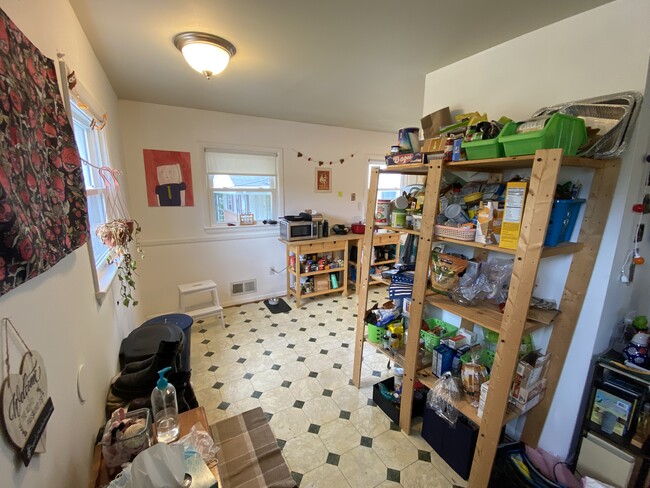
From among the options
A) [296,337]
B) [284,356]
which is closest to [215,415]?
[284,356]

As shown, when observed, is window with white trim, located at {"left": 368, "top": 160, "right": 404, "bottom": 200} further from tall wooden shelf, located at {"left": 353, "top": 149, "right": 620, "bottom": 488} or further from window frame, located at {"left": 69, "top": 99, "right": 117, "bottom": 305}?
window frame, located at {"left": 69, "top": 99, "right": 117, "bottom": 305}

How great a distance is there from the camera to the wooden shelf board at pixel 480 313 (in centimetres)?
131

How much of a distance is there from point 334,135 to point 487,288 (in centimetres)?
317

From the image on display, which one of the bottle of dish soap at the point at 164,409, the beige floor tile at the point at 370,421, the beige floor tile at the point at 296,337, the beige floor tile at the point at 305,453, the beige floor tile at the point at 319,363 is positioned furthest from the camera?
the beige floor tile at the point at 296,337

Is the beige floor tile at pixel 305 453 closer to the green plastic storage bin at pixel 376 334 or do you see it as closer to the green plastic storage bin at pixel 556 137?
the green plastic storage bin at pixel 376 334

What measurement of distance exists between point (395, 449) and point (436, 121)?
207 centimetres

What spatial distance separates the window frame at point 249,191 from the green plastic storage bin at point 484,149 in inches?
107

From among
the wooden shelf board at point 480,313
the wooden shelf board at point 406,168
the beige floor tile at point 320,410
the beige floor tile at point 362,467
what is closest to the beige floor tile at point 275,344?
the beige floor tile at point 320,410

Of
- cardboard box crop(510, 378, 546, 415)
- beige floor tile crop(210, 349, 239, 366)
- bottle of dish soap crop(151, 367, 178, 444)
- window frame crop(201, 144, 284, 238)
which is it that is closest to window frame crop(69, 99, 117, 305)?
bottle of dish soap crop(151, 367, 178, 444)

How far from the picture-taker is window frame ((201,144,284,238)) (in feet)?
10.9

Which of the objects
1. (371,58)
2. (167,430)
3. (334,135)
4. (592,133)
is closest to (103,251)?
(167,430)

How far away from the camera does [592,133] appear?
118cm

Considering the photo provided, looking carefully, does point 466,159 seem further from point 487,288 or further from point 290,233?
point 290,233

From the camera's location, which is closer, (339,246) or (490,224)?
(490,224)
